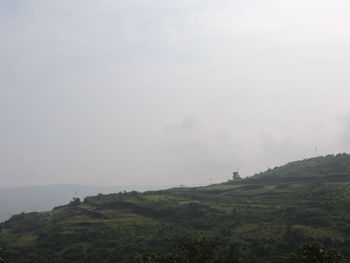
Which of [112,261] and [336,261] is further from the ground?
[336,261]

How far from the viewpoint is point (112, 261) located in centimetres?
11944

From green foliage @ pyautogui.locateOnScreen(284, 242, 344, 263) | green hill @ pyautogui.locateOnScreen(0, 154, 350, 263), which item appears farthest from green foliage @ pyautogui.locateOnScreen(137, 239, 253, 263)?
green hill @ pyautogui.locateOnScreen(0, 154, 350, 263)

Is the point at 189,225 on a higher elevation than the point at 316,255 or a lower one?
lower

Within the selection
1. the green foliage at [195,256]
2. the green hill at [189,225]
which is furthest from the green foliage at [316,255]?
the green hill at [189,225]

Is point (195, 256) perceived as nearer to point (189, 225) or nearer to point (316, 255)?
point (316, 255)

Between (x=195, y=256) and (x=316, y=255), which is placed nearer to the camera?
(x=316, y=255)

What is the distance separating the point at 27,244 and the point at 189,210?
224 feet

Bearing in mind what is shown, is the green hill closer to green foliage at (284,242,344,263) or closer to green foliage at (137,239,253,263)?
green foliage at (137,239,253,263)

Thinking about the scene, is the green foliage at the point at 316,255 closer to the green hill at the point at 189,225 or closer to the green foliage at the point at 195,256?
the green foliage at the point at 195,256

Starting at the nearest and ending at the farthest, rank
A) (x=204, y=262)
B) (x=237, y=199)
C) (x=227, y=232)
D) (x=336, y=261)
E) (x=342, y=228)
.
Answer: (x=336, y=261) < (x=204, y=262) < (x=342, y=228) < (x=227, y=232) < (x=237, y=199)

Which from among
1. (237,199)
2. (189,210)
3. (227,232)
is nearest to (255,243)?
(227,232)

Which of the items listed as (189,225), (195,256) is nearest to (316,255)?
(195,256)

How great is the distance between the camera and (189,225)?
155125 mm

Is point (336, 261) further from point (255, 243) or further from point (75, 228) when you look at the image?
point (75, 228)
